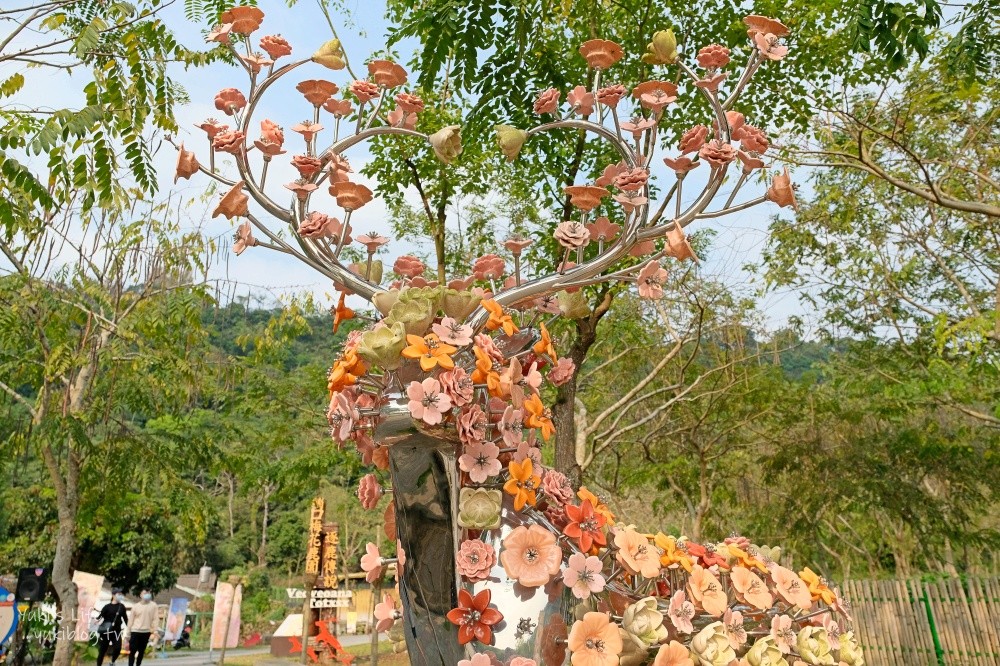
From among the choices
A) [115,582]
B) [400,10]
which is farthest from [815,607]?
[115,582]

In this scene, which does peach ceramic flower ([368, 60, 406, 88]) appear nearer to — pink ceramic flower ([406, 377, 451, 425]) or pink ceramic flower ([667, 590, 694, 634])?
pink ceramic flower ([406, 377, 451, 425])

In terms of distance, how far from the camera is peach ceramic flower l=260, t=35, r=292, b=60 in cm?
228

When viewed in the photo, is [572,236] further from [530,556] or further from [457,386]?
[530,556]

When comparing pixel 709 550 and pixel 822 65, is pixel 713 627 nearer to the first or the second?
pixel 709 550

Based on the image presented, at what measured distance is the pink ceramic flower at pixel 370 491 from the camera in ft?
6.66

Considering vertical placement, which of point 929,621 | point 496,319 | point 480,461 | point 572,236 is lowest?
point 929,621

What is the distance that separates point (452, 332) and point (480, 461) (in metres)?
0.30

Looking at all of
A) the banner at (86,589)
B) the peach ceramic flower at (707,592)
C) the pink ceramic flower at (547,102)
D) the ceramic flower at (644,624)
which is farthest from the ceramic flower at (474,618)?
the banner at (86,589)

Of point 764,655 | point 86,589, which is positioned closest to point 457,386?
point 764,655

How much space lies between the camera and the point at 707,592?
6.40 feet

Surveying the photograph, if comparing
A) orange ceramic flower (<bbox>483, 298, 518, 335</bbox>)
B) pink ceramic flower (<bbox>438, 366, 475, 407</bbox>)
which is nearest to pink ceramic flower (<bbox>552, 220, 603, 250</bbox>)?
orange ceramic flower (<bbox>483, 298, 518, 335</bbox>)

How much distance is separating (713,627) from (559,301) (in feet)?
3.07

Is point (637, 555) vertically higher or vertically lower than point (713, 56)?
lower

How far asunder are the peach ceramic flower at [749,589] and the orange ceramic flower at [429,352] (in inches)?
39.2
